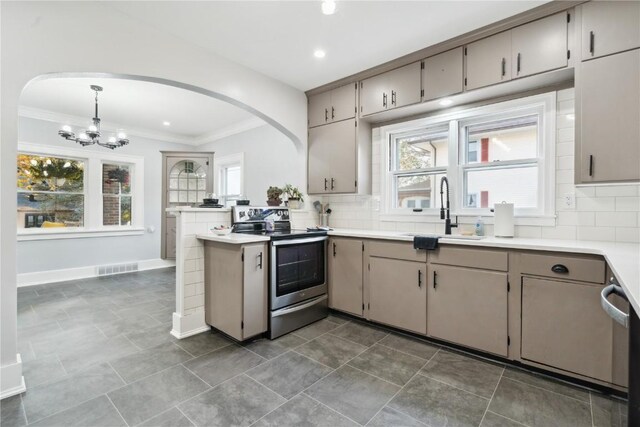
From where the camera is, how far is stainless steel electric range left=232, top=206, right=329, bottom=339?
2.73 metres

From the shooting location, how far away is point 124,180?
5770 mm

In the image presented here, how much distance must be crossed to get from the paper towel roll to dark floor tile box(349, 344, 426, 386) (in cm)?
128

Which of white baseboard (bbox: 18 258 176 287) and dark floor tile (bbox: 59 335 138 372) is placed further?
white baseboard (bbox: 18 258 176 287)

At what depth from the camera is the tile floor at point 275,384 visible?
1678 millimetres

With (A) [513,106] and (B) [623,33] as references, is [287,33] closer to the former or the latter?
(A) [513,106]

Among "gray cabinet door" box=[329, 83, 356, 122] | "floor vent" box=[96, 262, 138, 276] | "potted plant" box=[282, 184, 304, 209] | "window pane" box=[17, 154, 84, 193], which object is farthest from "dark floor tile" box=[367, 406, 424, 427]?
"window pane" box=[17, 154, 84, 193]

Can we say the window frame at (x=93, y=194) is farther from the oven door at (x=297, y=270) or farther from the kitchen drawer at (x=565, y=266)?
the kitchen drawer at (x=565, y=266)

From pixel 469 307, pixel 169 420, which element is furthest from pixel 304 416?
pixel 469 307

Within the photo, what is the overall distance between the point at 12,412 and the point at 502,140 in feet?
13.6

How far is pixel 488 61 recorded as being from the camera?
A: 2533mm

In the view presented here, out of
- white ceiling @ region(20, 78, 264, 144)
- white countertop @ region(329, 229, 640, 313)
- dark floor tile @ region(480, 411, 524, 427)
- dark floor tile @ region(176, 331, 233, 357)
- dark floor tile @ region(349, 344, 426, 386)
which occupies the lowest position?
dark floor tile @ region(176, 331, 233, 357)

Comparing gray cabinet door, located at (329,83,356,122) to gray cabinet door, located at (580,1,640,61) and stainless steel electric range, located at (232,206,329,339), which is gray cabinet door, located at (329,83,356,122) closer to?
stainless steel electric range, located at (232,206,329,339)

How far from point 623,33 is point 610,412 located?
7.89 feet

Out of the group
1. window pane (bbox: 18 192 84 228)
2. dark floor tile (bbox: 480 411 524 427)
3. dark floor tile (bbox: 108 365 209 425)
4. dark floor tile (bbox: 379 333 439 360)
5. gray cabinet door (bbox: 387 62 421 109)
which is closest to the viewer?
dark floor tile (bbox: 480 411 524 427)
